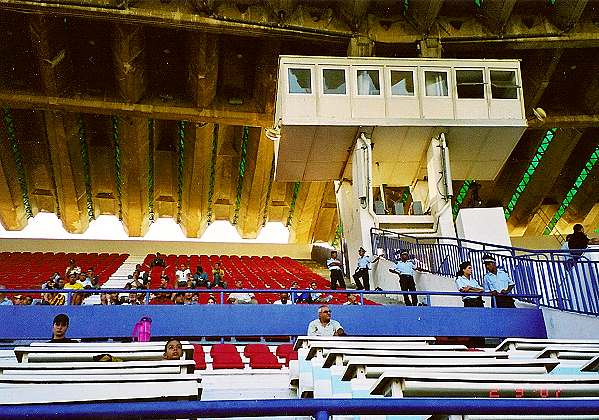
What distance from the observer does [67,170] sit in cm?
2069

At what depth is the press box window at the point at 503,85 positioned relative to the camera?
15.7m

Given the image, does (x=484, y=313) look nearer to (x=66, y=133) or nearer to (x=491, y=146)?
(x=491, y=146)

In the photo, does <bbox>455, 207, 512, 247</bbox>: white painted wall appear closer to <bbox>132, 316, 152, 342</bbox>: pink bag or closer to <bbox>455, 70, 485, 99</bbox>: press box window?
<bbox>455, 70, 485, 99</bbox>: press box window

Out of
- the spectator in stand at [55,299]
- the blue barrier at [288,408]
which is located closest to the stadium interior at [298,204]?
the blue barrier at [288,408]

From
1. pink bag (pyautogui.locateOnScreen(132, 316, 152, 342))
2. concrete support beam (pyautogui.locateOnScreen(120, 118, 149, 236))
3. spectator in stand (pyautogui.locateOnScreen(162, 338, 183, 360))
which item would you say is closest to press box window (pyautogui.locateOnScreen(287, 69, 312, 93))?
concrete support beam (pyautogui.locateOnScreen(120, 118, 149, 236))

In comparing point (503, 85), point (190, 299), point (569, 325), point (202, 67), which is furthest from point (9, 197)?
point (569, 325)

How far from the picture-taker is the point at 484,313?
27.2 feet

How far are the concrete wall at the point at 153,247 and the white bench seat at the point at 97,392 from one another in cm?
2045

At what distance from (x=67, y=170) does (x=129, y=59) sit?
617 centimetres

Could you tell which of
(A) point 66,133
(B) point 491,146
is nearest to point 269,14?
(B) point 491,146

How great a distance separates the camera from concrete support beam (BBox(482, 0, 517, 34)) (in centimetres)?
1636

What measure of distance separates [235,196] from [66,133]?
22.7 feet

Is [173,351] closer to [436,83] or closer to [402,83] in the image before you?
[402,83]

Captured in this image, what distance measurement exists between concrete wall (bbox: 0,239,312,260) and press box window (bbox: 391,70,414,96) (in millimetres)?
10388
